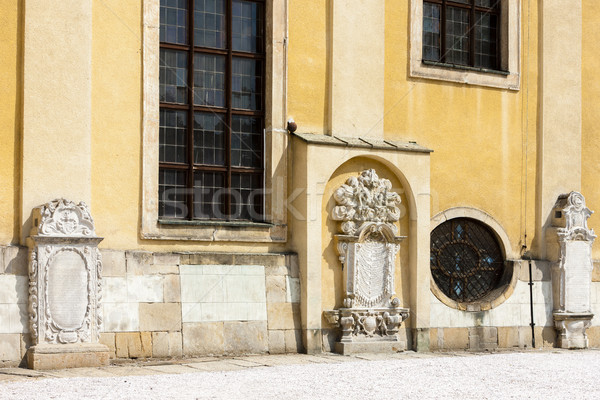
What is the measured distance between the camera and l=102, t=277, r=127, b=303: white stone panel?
12.8 meters

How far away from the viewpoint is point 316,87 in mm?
14734

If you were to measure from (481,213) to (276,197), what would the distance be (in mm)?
3658

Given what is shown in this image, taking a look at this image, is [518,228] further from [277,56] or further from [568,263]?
[277,56]

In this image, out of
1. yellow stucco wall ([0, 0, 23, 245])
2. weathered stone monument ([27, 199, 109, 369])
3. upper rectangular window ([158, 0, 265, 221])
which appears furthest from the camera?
upper rectangular window ([158, 0, 265, 221])

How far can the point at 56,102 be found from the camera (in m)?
12.6

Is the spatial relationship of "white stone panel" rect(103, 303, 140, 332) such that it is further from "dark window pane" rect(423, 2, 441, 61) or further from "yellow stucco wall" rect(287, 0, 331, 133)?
"dark window pane" rect(423, 2, 441, 61)

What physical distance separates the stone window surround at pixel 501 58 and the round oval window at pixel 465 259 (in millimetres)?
2248

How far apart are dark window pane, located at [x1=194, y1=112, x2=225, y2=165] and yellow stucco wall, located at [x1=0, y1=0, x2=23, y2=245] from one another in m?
2.55

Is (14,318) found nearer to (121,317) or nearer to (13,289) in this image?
(13,289)

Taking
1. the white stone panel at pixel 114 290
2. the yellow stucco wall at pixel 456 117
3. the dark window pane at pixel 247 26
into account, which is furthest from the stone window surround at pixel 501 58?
the white stone panel at pixel 114 290

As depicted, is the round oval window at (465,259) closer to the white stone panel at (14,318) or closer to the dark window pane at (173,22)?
the dark window pane at (173,22)

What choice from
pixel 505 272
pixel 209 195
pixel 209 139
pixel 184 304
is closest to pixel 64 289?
pixel 184 304

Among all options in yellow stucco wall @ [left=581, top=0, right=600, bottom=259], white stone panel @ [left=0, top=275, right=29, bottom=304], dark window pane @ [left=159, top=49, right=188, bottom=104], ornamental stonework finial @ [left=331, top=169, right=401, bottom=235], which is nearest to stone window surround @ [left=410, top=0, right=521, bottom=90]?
yellow stucco wall @ [left=581, top=0, right=600, bottom=259]

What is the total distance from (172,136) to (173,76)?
2.68ft
